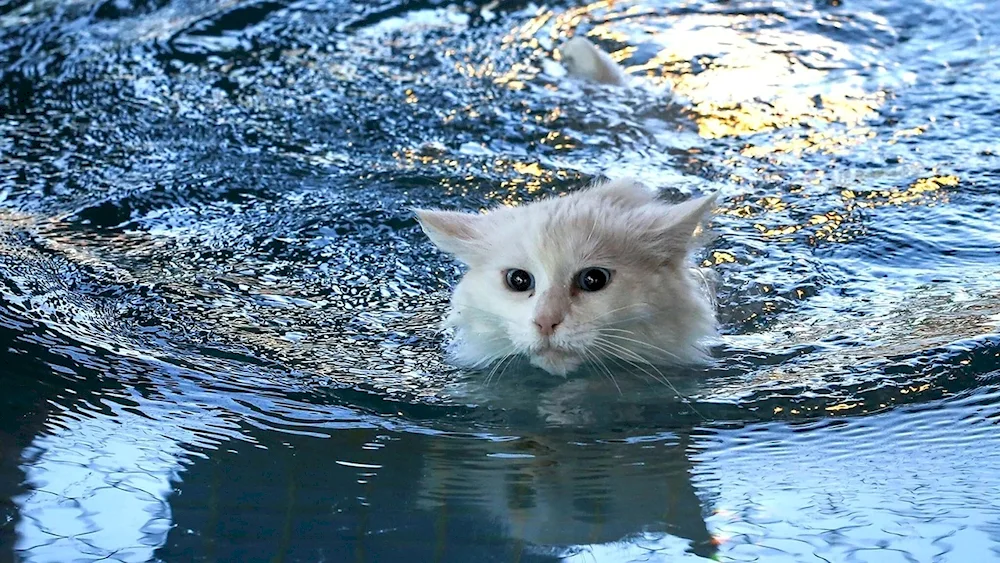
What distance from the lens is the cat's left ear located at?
2.54 m

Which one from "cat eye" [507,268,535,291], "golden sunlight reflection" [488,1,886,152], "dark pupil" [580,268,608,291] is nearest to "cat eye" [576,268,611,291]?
"dark pupil" [580,268,608,291]

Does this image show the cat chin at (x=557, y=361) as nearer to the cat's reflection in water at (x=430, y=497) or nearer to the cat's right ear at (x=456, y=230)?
the cat's reflection in water at (x=430, y=497)

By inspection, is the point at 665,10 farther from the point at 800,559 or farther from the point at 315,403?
the point at 800,559

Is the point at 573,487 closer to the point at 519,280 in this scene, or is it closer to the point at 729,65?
the point at 519,280

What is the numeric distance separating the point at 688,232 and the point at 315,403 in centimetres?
94

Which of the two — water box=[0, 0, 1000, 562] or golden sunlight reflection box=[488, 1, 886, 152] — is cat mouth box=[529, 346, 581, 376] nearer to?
water box=[0, 0, 1000, 562]

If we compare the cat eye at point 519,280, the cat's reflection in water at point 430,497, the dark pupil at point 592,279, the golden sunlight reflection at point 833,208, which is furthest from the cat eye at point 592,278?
the golden sunlight reflection at point 833,208

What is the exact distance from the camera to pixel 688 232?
8.55 ft

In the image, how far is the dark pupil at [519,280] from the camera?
2645 mm

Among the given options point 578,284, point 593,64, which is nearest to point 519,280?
point 578,284

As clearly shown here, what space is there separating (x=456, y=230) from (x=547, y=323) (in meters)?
0.40

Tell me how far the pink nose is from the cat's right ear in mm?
330

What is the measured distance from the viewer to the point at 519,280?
2648 mm

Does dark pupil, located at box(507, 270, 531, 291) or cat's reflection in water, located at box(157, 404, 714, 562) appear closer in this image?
cat's reflection in water, located at box(157, 404, 714, 562)
